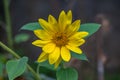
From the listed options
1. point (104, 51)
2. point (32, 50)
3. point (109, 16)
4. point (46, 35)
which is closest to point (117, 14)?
point (109, 16)

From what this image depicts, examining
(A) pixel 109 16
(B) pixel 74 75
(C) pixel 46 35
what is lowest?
(B) pixel 74 75

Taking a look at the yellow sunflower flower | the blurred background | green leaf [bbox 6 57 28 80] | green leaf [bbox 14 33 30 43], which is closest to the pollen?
the yellow sunflower flower

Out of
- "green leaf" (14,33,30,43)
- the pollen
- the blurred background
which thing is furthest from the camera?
"green leaf" (14,33,30,43)

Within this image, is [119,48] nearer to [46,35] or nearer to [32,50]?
[32,50]

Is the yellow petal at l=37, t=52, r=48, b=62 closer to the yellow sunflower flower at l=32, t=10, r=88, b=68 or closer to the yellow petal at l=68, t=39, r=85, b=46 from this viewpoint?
the yellow sunflower flower at l=32, t=10, r=88, b=68

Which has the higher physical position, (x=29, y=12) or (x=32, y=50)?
(x=29, y=12)

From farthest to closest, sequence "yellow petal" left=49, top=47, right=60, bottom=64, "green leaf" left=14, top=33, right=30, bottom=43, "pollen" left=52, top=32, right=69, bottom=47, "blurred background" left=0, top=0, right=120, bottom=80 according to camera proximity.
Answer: "green leaf" left=14, top=33, right=30, bottom=43 → "blurred background" left=0, top=0, right=120, bottom=80 → "pollen" left=52, top=32, right=69, bottom=47 → "yellow petal" left=49, top=47, right=60, bottom=64

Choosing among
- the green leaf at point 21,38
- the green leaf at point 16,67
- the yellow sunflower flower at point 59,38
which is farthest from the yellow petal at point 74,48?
the green leaf at point 21,38
